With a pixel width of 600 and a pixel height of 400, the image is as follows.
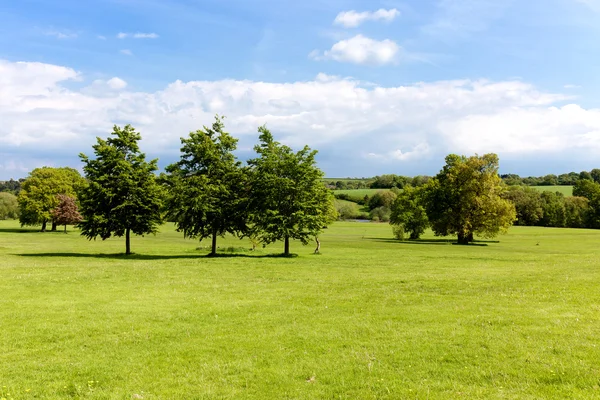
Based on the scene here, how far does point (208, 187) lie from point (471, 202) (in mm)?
45566

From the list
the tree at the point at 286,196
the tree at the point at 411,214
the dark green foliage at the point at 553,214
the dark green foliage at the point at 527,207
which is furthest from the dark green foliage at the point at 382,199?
the tree at the point at 286,196

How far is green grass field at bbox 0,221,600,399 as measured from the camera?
978cm

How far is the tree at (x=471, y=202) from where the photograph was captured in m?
67.3

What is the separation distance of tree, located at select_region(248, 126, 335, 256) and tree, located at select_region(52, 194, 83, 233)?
177 ft

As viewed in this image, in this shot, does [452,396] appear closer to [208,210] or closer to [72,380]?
[72,380]

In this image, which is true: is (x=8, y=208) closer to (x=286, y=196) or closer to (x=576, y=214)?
(x=286, y=196)

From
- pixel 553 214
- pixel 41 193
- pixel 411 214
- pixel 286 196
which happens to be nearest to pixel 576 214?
pixel 553 214

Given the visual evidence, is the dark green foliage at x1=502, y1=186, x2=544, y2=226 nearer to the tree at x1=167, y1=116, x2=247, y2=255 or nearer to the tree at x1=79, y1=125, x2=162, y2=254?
the tree at x1=167, y1=116, x2=247, y2=255

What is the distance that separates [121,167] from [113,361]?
112 ft

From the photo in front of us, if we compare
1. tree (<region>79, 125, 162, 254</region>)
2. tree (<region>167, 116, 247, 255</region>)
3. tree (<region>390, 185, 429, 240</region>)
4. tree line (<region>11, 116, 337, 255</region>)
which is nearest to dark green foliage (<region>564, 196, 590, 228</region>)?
tree (<region>390, 185, 429, 240</region>)

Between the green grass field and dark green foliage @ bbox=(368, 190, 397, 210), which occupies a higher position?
dark green foliage @ bbox=(368, 190, 397, 210)

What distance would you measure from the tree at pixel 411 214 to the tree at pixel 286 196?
3862cm

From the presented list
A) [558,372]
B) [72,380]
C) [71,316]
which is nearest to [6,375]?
[72,380]

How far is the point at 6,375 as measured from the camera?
10.6 meters
